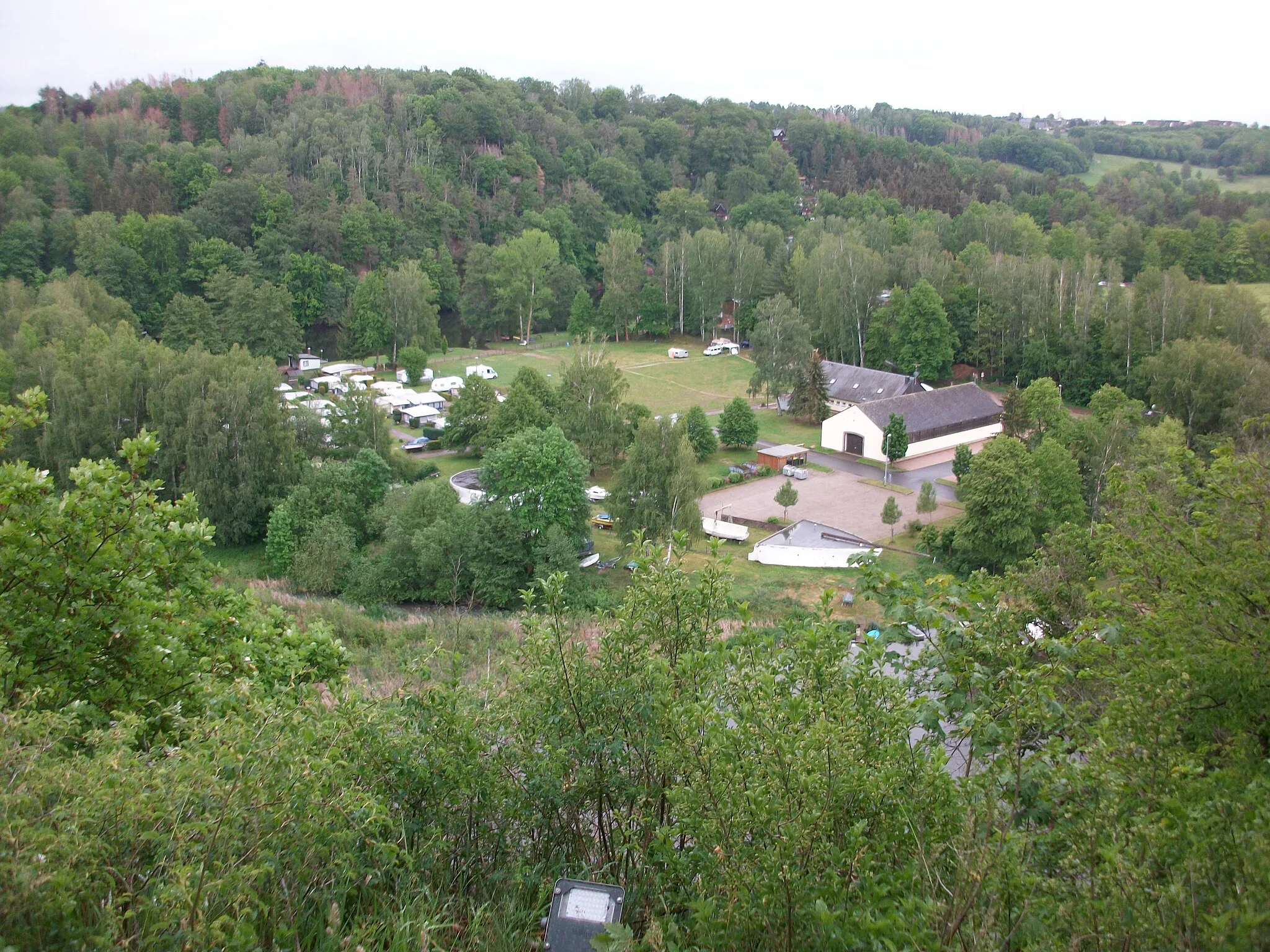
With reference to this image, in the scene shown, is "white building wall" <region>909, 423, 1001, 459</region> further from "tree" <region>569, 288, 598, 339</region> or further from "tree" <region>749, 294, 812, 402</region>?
"tree" <region>569, 288, 598, 339</region>

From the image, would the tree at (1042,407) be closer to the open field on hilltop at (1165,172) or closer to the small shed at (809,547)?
the small shed at (809,547)

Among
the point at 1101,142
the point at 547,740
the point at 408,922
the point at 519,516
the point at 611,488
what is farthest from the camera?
the point at 1101,142

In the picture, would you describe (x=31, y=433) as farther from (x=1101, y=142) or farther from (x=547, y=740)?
(x=1101, y=142)

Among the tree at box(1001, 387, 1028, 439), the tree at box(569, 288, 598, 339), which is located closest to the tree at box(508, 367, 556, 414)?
the tree at box(1001, 387, 1028, 439)


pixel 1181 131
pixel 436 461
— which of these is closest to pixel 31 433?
pixel 436 461

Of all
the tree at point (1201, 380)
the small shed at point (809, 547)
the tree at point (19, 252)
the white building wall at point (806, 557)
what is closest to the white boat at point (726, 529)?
the small shed at point (809, 547)

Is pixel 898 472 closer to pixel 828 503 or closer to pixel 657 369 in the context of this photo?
pixel 828 503
